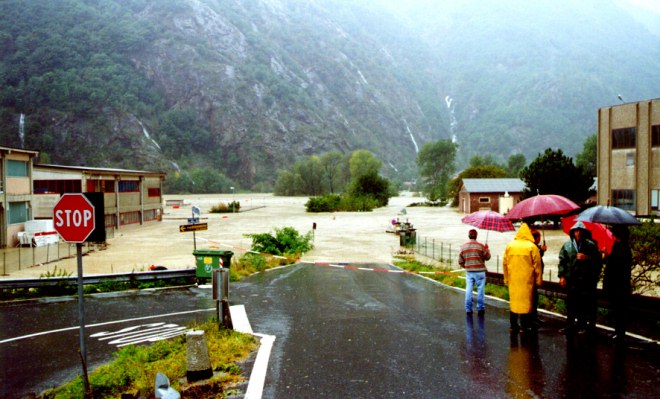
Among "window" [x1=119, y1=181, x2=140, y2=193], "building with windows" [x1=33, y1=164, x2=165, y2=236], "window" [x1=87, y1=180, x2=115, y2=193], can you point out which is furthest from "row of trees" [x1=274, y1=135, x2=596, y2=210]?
"window" [x1=87, y1=180, x2=115, y2=193]

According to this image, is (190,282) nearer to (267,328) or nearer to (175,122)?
(267,328)

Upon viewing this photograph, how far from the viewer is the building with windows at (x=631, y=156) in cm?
3662

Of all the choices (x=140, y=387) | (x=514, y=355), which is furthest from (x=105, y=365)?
(x=514, y=355)

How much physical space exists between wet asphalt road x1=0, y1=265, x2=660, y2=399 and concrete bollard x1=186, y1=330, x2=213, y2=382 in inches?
34.5

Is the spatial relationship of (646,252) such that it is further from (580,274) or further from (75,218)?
(75,218)

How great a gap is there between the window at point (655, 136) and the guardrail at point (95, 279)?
3341 cm

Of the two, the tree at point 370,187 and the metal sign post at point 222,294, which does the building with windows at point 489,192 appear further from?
the metal sign post at point 222,294

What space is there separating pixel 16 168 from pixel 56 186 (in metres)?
9.92

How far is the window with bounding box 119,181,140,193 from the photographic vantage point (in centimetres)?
5038

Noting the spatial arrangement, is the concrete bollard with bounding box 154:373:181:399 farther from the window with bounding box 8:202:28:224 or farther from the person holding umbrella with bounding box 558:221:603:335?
the window with bounding box 8:202:28:224

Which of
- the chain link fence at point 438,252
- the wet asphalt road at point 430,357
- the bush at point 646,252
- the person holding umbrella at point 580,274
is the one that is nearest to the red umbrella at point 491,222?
the wet asphalt road at point 430,357

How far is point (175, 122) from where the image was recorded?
6895 inches

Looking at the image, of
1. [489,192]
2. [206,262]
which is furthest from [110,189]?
[489,192]

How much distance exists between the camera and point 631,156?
125ft
